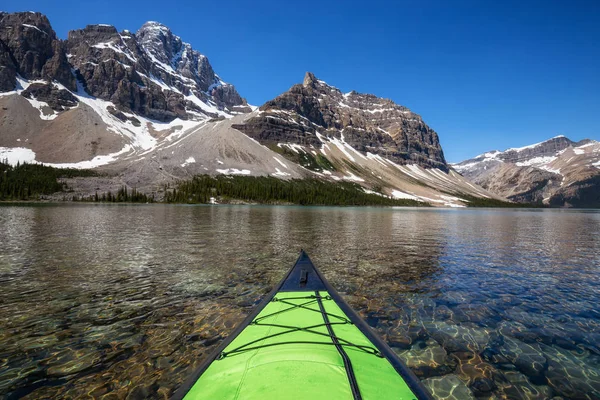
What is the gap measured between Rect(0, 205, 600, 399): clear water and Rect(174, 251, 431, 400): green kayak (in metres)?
2.23

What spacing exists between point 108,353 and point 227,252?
51.3 feet

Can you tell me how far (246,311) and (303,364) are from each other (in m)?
6.79

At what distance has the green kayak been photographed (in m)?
4.55

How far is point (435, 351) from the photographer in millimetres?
8766

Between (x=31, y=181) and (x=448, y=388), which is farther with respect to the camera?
(x=31, y=181)

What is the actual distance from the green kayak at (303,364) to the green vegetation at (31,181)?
154 meters

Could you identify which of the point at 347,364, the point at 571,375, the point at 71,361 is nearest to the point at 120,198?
the point at 71,361

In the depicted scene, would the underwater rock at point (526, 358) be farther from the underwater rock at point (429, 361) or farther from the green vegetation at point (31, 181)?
the green vegetation at point (31, 181)

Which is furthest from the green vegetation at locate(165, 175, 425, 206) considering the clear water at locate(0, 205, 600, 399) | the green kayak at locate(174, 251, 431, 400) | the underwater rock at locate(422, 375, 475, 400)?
the underwater rock at locate(422, 375, 475, 400)

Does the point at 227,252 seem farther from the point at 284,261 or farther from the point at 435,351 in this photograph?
the point at 435,351

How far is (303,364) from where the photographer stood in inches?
210

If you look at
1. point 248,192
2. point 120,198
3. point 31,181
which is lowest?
point 120,198

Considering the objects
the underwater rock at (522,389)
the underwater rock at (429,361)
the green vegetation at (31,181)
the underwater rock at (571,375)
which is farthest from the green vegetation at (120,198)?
the underwater rock at (571,375)

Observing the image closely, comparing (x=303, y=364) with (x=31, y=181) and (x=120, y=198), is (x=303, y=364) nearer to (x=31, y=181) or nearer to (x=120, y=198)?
(x=120, y=198)
